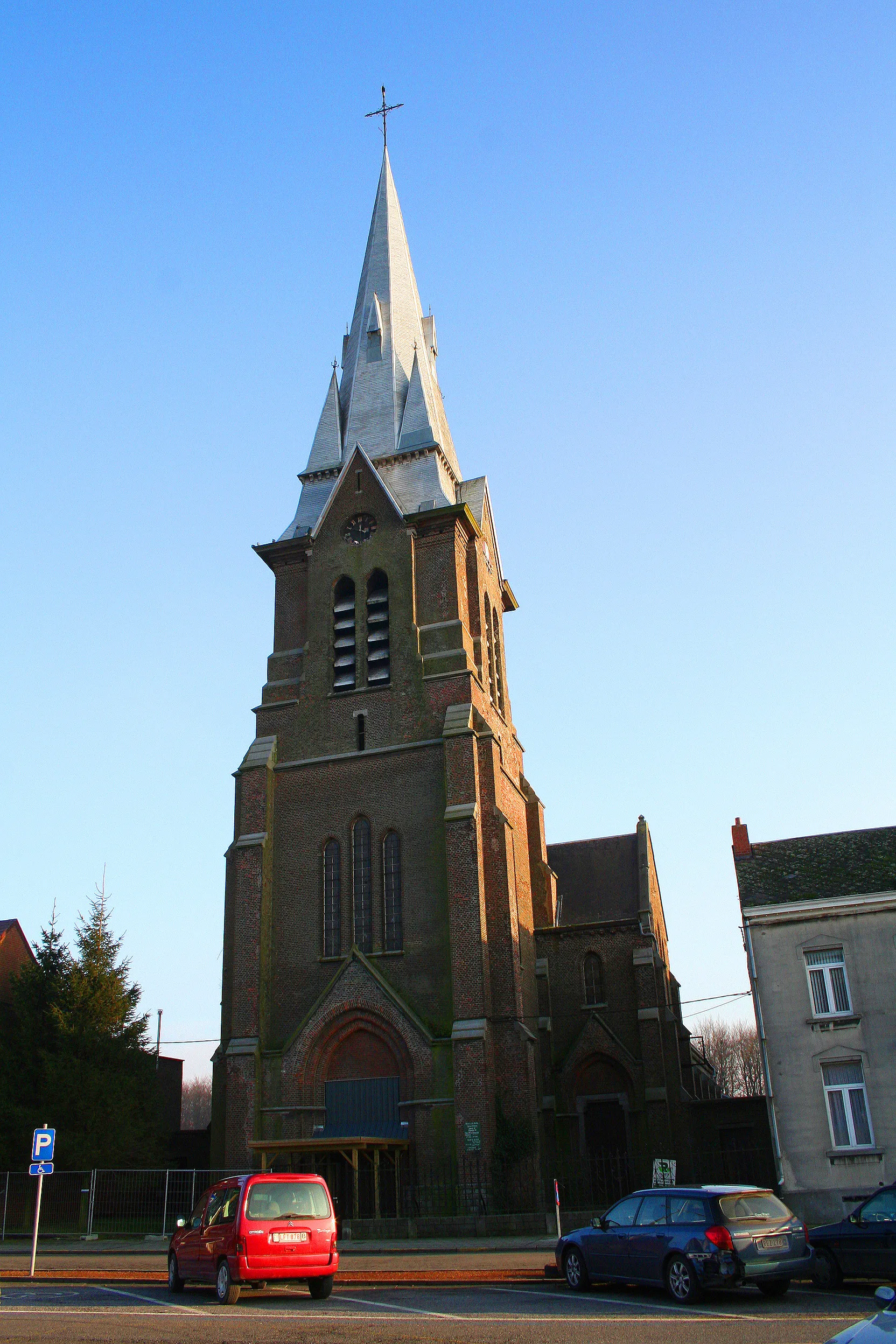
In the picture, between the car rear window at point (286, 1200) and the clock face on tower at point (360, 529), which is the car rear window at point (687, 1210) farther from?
the clock face on tower at point (360, 529)

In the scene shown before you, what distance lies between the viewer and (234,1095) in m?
29.3

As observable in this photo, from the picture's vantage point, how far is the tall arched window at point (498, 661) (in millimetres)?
38656

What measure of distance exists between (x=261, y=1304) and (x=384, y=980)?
16824 mm

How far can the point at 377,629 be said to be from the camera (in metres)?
35.9

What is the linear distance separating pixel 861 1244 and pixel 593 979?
2479 centimetres

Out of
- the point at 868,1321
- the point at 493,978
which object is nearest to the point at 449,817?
the point at 493,978

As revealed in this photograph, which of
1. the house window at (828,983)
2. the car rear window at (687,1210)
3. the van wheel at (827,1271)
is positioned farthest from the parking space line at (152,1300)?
the house window at (828,983)

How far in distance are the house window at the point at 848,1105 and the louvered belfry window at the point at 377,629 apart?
57.7 ft

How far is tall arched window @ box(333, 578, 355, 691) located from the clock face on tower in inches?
60.4

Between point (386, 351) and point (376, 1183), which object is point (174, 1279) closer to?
point (376, 1183)

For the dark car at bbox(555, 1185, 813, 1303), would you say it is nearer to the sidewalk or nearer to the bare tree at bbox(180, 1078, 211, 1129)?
the sidewalk

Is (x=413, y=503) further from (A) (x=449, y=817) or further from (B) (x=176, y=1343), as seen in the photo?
(B) (x=176, y=1343)

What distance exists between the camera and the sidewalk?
15.4m

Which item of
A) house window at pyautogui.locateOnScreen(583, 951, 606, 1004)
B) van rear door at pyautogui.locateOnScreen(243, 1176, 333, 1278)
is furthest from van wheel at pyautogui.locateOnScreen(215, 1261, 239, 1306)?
house window at pyautogui.locateOnScreen(583, 951, 606, 1004)
